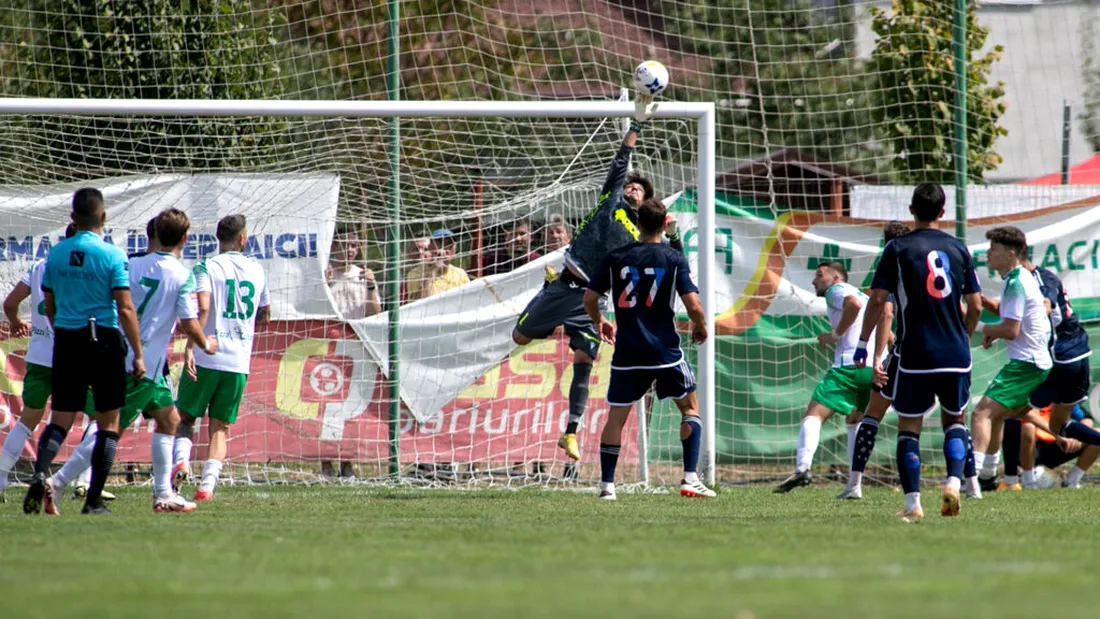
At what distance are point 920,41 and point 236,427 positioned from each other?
28.8ft

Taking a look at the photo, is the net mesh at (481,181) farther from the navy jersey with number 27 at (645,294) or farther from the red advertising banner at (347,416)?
the navy jersey with number 27 at (645,294)

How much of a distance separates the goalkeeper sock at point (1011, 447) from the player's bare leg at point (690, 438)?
403cm

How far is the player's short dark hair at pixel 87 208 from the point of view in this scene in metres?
9.10

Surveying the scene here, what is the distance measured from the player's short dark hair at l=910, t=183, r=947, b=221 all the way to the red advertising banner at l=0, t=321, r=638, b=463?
605cm

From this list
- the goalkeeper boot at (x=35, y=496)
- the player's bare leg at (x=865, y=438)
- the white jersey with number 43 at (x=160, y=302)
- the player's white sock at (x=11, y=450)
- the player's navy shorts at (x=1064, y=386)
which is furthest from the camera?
the player's navy shorts at (x=1064, y=386)

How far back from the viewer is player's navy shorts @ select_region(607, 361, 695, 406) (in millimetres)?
10914

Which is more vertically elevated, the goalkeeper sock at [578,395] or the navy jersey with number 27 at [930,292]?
the navy jersey with number 27 at [930,292]

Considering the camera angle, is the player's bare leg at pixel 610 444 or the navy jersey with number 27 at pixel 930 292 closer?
the navy jersey with number 27 at pixel 930 292

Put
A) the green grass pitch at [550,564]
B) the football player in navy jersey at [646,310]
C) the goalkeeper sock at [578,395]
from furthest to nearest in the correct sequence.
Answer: the goalkeeper sock at [578,395] < the football player in navy jersey at [646,310] < the green grass pitch at [550,564]

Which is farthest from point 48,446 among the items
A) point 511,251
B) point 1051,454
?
point 1051,454

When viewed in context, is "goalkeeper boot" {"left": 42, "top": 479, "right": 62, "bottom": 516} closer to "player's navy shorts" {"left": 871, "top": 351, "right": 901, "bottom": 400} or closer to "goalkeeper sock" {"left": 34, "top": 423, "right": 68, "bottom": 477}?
"goalkeeper sock" {"left": 34, "top": 423, "right": 68, "bottom": 477}

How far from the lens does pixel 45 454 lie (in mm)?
9508

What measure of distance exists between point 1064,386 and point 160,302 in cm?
842

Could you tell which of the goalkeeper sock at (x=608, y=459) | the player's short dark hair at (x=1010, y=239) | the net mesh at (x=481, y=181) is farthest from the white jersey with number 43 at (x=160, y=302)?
the player's short dark hair at (x=1010, y=239)
